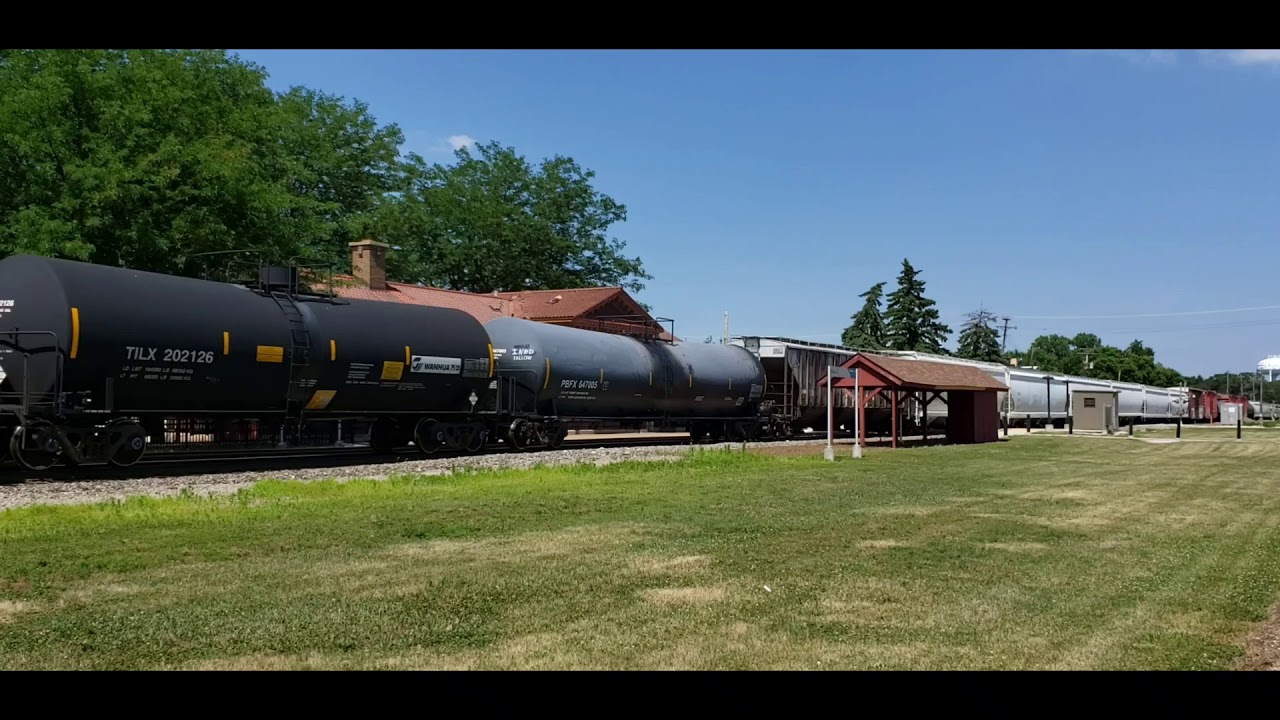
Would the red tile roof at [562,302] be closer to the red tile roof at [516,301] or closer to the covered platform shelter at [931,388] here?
the red tile roof at [516,301]

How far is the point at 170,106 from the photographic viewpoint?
29328 mm

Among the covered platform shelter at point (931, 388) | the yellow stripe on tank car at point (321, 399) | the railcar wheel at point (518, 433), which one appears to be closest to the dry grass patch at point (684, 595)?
the yellow stripe on tank car at point (321, 399)

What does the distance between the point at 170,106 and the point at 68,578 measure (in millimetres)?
23875

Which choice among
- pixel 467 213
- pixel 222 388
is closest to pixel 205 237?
pixel 222 388

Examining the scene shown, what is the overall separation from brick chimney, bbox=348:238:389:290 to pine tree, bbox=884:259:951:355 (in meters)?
57.9

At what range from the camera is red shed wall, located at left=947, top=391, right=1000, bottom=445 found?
123ft

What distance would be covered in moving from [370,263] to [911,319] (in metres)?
60.5

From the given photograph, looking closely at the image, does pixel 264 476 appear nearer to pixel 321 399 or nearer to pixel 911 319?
pixel 321 399

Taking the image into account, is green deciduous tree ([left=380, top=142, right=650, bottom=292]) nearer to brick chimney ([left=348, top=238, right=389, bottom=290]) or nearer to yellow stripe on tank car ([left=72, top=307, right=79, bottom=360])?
brick chimney ([left=348, top=238, right=389, bottom=290])

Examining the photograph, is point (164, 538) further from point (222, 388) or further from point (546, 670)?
point (222, 388)

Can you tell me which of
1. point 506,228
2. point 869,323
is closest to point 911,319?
point 869,323

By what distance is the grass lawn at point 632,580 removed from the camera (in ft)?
21.8

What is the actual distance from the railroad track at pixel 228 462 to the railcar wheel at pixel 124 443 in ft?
0.75
